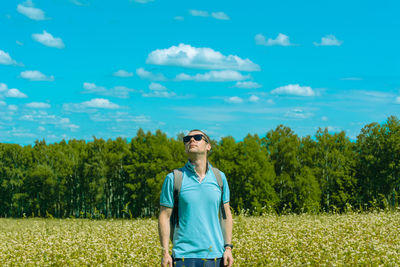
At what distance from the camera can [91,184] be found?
61.3 meters

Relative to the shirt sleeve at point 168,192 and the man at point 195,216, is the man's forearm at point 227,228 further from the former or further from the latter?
the shirt sleeve at point 168,192

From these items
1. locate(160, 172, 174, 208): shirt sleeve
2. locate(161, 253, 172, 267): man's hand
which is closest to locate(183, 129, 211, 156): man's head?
locate(160, 172, 174, 208): shirt sleeve

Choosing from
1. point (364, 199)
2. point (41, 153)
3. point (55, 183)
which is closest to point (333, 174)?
point (364, 199)

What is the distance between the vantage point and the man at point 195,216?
558 cm

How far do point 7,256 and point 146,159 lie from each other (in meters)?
46.1

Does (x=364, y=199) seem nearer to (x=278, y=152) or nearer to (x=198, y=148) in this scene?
(x=278, y=152)

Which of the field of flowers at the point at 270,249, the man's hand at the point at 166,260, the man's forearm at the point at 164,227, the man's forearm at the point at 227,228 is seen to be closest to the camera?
the man's hand at the point at 166,260

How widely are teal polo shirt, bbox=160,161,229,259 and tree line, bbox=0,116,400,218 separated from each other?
127 ft

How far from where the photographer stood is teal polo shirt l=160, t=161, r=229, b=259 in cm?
560

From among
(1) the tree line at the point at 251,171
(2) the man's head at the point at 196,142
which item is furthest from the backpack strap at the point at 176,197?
(1) the tree line at the point at 251,171

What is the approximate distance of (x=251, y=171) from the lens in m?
50.5

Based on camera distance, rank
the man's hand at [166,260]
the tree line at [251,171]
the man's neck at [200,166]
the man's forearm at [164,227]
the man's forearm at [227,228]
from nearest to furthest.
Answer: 1. the man's hand at [166,260]
2. the man's forearm at [164,227]
3. the man's neck at [200,166]
4. the man's forearm at [227,228]
5. the tree line at [251,171]

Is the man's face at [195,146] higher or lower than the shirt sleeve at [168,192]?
higher

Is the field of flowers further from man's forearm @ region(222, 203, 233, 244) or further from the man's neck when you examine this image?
the man's neck
